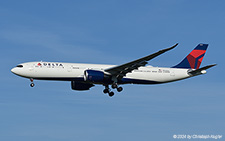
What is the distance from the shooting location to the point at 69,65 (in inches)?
1913

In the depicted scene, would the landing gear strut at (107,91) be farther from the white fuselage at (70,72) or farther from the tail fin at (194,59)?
the tail fin at (194,59)

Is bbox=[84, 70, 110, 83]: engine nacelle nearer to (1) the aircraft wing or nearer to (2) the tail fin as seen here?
(1) the aircraft wing

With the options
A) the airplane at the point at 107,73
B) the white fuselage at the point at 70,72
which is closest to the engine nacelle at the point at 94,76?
the airplane at the point at 107,73

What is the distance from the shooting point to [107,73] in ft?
162

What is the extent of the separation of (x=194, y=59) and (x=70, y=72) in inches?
747

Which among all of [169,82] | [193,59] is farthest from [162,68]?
[193,59]

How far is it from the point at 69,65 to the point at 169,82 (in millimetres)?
14227

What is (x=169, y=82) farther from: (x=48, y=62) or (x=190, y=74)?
(x=48, y=62)

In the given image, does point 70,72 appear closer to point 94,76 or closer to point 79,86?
point 94,76

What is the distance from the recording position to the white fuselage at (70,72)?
47.2 meters

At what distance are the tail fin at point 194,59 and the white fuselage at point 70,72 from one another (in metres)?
4.87

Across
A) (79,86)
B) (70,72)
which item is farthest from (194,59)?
(70,72)

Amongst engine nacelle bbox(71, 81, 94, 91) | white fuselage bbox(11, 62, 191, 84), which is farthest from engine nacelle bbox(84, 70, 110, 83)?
engine nacelle bbox(71, 81, 94, 91)

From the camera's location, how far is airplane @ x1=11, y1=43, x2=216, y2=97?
155 ft
